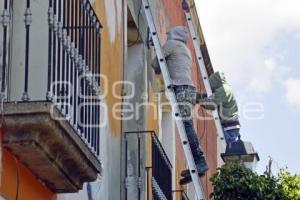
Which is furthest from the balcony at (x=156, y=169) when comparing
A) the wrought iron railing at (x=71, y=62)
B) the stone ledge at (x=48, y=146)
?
the stone ledge at (x=48, y=146)

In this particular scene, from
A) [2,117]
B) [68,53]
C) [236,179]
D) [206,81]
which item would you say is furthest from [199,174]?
[2,117]

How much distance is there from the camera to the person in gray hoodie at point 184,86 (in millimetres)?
13055

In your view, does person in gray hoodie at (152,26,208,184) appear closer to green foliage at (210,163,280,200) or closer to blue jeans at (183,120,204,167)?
blue jeans at (183,120,204,167)

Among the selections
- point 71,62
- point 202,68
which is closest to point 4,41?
point 71,62

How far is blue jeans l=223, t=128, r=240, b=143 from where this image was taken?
701 inches

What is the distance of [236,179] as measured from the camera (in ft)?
42.2

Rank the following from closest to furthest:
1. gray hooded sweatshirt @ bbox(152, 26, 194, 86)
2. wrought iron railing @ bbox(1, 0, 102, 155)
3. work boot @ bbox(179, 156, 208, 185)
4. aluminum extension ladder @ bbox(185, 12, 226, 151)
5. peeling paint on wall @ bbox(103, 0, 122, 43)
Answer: wrought iron railing @ bbox(1, 0, 102, 155), peeling paint on wall @ bbox(103, 0, 122, 43), work boot @ bbox(179, 156, 208, 185), gray hooded sweatshirt @ bbox(152, 26, 194, 86), aluminum extension ladder @ bbox(185, 12, 226, 151)

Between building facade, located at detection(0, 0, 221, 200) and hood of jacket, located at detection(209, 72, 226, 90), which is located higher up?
hood of jacket, located at detection(209, 72, 226, 90)

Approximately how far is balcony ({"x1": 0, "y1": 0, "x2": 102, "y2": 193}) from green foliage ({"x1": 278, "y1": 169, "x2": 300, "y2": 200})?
12.7ft

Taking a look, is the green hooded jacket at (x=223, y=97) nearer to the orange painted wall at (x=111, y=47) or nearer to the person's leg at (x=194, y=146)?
the person's leg at (x=194, y=146)

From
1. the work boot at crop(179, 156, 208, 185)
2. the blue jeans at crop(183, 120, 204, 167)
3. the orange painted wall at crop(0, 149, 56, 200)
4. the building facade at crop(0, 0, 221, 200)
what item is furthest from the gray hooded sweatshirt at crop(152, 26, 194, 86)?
the orange painted wall at crop(0, 149, 56, 200)

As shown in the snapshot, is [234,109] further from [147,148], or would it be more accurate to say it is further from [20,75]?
[20,75]

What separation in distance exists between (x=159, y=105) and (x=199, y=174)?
195cm

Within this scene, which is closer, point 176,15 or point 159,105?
point 159,105
